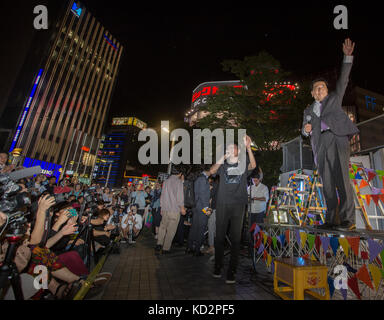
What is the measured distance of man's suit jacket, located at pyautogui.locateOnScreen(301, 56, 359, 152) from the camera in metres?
2.96

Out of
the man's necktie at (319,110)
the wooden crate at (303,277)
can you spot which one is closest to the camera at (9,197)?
the wooden crate at (303,277)

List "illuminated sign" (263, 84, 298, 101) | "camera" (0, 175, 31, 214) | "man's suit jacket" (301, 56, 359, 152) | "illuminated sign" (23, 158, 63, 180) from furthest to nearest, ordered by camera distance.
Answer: "illuminated sign" (23, 158, 63, 180), "illuminated sign" (263, 84, 298, 101), "man's suit jacket" (301, 56, 359, 152), "camera" (0, 175, 31, 214)

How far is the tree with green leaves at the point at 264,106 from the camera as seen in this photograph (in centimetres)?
1279

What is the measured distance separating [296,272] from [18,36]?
11245 mm

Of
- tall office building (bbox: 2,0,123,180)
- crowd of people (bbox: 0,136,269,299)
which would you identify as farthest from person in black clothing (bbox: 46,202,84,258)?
tall office building (bbox: 2,0,123,180)

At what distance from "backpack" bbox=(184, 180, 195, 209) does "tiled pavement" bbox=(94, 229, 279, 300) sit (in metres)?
1.38

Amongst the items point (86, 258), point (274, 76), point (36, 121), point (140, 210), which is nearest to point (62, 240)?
point (86, 258)

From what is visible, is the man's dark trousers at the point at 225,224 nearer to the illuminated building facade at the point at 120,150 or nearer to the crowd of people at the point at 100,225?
the crowd of people at the point at 100,225

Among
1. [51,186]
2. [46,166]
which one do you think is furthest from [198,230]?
[46,166]

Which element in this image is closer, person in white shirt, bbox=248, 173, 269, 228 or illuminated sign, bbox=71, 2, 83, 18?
person in white shirt, bbox=248, 173, 269, 228

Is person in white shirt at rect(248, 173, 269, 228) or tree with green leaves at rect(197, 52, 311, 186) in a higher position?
tree with green leaves at rect(197, 52, 311, 186)

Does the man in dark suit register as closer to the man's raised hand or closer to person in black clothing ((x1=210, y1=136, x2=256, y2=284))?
the man's raised hand

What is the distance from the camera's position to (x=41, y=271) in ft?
7.17
